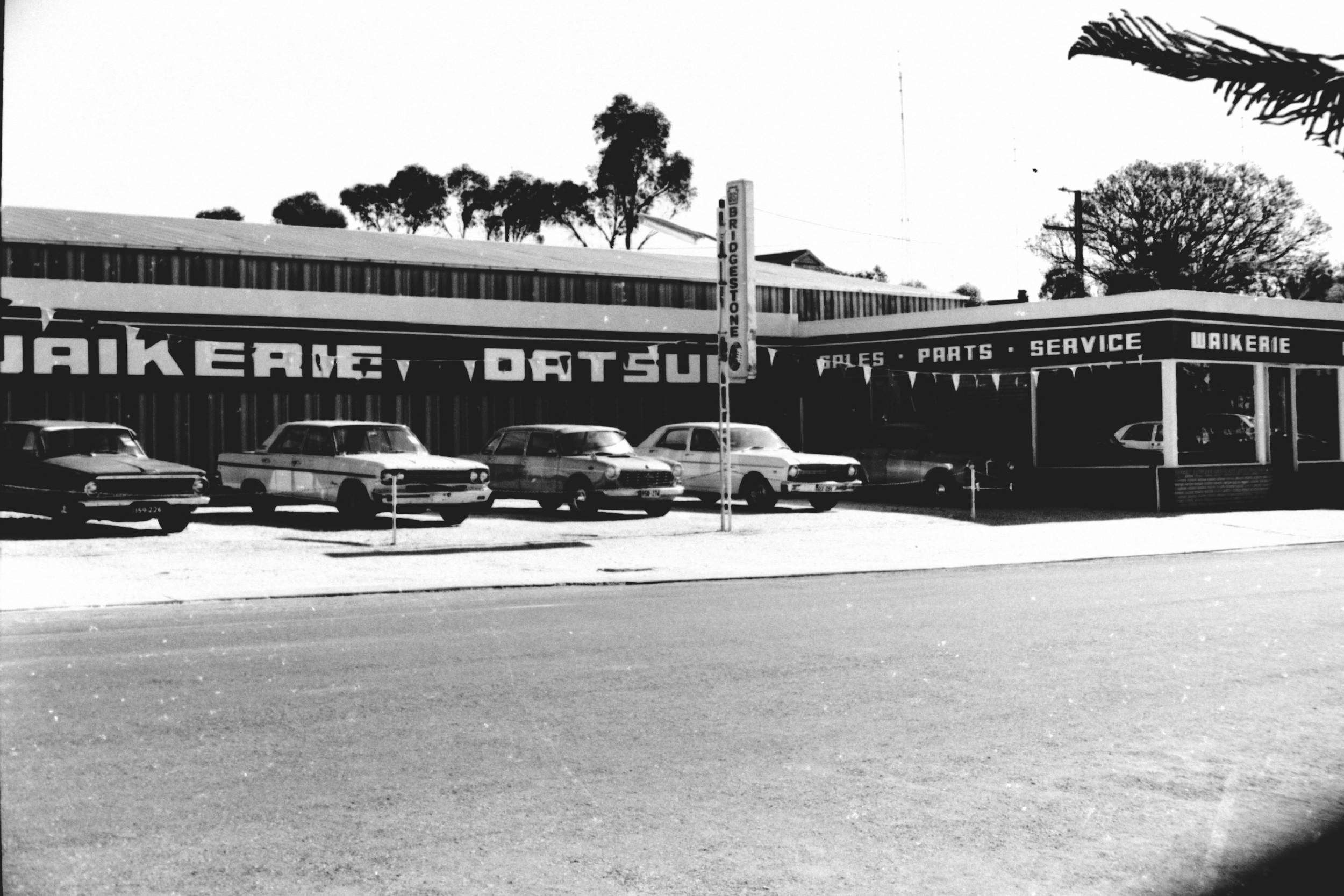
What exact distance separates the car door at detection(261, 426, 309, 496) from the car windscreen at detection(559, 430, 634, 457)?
14.7ft

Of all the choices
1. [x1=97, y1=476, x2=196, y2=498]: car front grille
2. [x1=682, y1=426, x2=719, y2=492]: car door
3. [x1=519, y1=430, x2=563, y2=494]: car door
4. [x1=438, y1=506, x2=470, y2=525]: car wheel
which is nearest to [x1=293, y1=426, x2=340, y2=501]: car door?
[x1=438, y1=506, x2=470, y2=525]: car wheel

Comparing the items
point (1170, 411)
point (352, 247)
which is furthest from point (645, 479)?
point (352, 247)

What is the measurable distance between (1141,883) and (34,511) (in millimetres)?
17699

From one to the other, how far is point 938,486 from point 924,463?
0.57m

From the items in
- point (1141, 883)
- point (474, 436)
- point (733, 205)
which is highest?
point (733, 205)

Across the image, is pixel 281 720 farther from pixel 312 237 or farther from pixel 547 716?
pixel 312 237

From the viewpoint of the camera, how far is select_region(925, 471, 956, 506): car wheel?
27.9m

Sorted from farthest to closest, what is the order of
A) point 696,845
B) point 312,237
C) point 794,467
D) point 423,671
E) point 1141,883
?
point 312,237, point 794,467, point 423,671, point 696,845, point 1141,883

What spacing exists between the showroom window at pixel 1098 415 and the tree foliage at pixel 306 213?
48.9 metres

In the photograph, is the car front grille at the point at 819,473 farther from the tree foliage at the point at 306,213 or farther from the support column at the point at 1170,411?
the tree foliage at the point at 306,213

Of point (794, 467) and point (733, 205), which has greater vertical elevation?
point (733, 205)

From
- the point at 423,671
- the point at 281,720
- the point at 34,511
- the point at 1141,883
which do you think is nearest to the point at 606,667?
the point at 423,671

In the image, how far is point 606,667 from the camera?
28.3 feet

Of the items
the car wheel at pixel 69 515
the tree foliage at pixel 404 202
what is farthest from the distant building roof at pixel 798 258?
the car wheel at pixel 69 515
